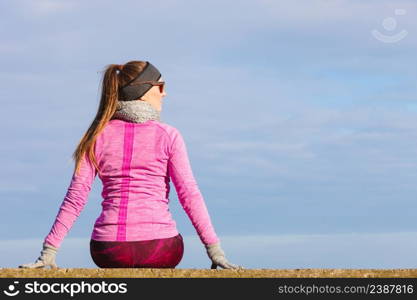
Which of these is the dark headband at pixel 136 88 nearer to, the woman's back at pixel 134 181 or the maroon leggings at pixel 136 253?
the woman's back at pixel 134 181

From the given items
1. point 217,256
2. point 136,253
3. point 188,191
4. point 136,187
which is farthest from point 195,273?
point 136,187

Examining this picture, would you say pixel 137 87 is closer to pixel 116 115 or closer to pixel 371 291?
pixel 116 115

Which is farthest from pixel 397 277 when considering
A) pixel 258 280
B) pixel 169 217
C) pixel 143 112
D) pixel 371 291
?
pixel 143 112

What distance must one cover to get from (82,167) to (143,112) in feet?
2.64

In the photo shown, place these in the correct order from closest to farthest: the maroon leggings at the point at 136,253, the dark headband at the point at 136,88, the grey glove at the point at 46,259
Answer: the grey glove at the point at 46,259, the maroon leggings at the point at 136,253, the dark headband at the point at 136,88

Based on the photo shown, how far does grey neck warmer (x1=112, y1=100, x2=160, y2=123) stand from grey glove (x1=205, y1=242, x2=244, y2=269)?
4.62 ft

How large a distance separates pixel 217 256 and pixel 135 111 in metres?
1.63

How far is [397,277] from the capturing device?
392 inches

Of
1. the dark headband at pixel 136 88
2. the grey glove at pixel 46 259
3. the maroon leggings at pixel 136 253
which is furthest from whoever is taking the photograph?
the dark headband at pixel 136 88

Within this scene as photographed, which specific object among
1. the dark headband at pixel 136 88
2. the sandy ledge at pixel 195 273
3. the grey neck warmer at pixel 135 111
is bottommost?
the sandy ledge at pixel 195 273

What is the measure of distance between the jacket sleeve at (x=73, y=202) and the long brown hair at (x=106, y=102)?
0.24ft

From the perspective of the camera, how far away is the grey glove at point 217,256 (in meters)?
10.2

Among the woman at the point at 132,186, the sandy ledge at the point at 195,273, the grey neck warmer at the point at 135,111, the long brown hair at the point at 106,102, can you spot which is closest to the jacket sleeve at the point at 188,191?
the woman at the point at 132,186

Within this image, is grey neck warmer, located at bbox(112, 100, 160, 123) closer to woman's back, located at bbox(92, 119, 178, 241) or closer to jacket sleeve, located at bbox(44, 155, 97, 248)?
woman's back, located at bbox(92, 119, 178, 241)
